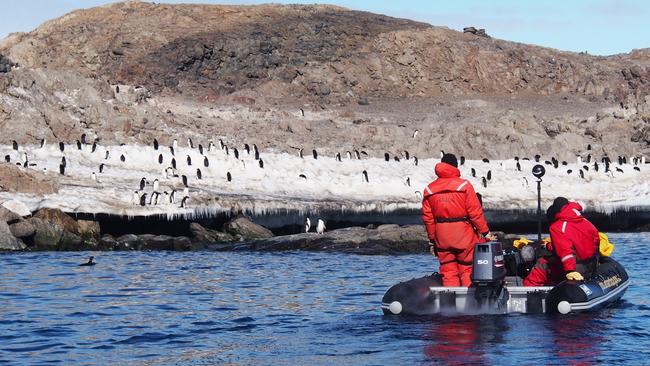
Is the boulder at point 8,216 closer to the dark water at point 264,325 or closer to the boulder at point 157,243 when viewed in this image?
the boulder at point 157,243

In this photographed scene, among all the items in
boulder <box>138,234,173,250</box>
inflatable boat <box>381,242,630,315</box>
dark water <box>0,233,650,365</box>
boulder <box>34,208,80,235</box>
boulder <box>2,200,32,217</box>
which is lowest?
dark water <box>0,233,650,365</box>

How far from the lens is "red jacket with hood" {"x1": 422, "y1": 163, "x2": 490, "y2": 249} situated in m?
15.2

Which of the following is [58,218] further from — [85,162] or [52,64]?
[52,64]

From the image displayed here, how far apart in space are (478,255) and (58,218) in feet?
59.4

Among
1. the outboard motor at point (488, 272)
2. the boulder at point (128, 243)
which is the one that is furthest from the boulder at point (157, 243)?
the outboard motor at point (488, 272)

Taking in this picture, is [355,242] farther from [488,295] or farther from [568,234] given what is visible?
[488,295]

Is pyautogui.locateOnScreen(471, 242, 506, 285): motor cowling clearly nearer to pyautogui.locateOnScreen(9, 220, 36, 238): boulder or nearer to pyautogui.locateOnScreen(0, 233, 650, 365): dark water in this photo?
pyautogui.locateOnScreen(0, 233, 650, 365): dark water

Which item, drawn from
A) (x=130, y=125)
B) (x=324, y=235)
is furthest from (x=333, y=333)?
(x=130, y=125)

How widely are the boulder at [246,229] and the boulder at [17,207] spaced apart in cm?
564

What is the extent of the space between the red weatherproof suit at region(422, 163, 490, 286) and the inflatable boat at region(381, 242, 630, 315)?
33 centimetres

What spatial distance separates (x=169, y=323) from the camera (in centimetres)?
1630

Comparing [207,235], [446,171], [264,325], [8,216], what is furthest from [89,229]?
[446,171]

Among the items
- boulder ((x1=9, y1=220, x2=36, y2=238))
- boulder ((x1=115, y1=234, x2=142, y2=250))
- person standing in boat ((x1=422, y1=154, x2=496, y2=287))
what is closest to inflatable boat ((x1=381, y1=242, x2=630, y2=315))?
person standing in boat ((x1=422, y1=154, x2=496, y2=287))

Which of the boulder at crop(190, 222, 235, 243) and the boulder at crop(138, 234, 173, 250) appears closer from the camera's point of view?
the boulder at crop(138, 234, 173, 250)
